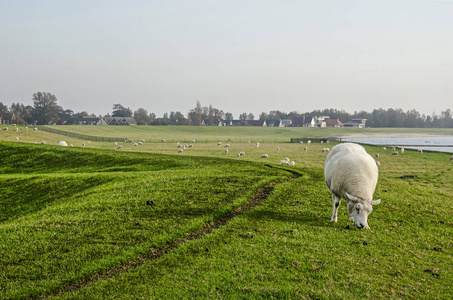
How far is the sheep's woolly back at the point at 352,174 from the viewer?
1438cm

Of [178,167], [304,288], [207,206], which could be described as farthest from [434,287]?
[178,167]

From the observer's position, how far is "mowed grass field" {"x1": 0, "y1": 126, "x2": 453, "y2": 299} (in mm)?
9539

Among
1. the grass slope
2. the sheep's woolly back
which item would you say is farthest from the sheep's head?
the grass slope

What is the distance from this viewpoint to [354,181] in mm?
14633

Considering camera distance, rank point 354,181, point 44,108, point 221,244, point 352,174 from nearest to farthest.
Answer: point 221,244 → point 354,181 → point 352,174 → point 44,108

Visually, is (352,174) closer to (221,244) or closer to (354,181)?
(354,181)

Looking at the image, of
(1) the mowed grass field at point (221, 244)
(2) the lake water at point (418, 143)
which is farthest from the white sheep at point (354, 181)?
(2) the lake water at point (418, 143)

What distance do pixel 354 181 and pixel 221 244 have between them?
6669mm

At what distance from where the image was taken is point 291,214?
53.8 ft

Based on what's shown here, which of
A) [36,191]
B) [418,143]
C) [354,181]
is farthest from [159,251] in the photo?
[418,143]

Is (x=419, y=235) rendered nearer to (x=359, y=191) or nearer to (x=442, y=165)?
(x=359, y=191)

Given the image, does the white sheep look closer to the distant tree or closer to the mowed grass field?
the mowed grass field

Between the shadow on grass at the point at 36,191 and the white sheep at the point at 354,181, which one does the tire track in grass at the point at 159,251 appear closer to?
the white sheep at the point at 354,181

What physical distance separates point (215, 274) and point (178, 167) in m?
22.7
